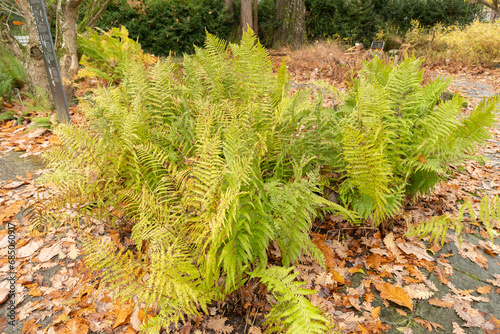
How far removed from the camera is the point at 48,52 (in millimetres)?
3418

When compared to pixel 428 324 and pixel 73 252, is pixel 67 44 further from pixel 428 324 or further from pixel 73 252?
pixel 428 324

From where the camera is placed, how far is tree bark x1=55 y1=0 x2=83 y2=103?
4.68 meters

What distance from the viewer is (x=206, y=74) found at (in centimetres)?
285

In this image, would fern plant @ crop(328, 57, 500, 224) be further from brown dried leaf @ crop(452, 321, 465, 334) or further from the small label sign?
the small label sign

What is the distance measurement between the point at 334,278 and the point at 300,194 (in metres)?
0.92

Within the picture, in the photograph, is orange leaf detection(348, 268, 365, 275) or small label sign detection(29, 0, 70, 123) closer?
orange leaf detection(348, 268, 365, 275)

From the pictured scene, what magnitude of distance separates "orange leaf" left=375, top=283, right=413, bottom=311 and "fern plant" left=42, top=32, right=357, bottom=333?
0.56 meters

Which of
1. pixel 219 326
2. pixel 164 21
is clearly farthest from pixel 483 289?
pixel 164 21

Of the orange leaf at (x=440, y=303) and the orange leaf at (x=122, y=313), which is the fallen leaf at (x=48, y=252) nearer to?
the orange leaf at (x=122, y=313)

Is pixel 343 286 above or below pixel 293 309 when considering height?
below

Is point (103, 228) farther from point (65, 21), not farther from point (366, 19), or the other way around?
point (366, 19)

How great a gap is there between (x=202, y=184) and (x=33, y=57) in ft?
16.0

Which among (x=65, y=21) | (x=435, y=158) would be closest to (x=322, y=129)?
(x=435, y=158)

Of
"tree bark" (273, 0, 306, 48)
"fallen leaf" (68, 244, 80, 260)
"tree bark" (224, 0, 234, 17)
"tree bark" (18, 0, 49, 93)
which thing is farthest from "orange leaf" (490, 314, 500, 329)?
"tree bark" (224, 0, 234, 17)
